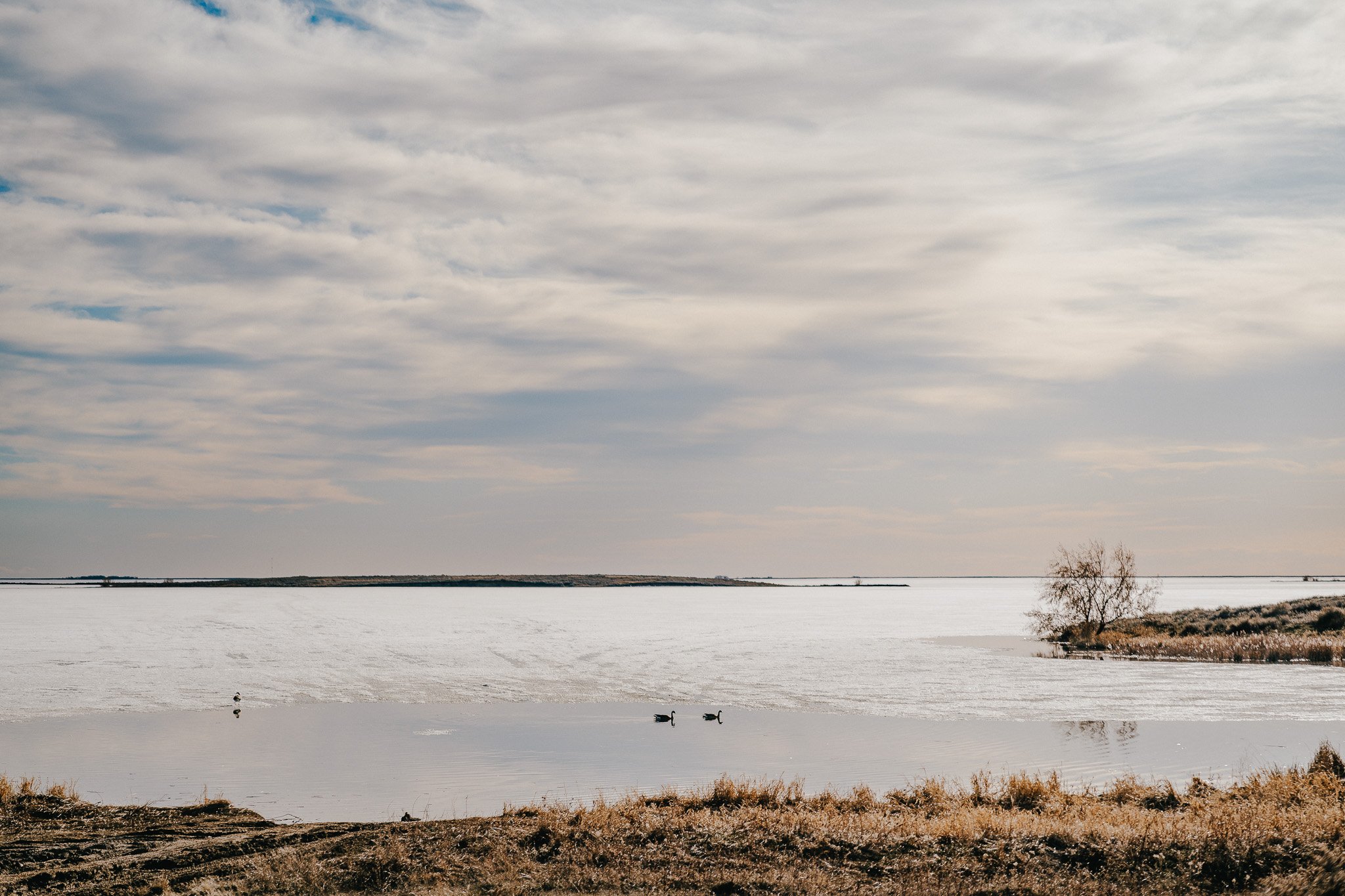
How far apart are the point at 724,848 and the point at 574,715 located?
49.3ft

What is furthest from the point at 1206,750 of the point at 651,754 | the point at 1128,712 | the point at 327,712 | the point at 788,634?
the point at 788,634

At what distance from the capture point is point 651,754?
2159 cm

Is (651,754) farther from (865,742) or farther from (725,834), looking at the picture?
(725,834)

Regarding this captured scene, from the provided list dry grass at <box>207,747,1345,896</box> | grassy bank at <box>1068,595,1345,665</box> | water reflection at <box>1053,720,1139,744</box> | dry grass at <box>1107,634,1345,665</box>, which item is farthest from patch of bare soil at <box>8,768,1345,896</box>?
grassy bank at <box>1068,595,1345,665</box>

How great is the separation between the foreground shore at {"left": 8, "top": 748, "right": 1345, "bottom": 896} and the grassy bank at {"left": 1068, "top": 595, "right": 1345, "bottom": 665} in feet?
114

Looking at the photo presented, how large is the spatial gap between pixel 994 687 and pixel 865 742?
42.2ft

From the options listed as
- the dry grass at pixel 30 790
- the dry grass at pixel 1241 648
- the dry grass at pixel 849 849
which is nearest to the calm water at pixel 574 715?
the dry grass at pixel 30 790

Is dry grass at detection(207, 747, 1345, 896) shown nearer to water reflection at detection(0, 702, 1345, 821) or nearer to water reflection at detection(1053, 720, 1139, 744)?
water reflection at detection(0, 702, 1345, 821)

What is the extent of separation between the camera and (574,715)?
27312 millimetres

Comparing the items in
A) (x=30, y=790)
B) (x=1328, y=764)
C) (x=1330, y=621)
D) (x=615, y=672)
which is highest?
(x=1328, y=764)

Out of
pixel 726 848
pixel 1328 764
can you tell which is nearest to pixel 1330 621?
pixel 1328 764

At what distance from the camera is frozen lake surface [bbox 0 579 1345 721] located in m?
29.9

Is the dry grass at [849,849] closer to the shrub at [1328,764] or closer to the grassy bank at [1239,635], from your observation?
the shrub at [1328,764]

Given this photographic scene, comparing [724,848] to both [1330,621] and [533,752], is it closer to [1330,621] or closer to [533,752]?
[533,752]
